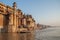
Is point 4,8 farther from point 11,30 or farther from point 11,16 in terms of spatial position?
point 11,30

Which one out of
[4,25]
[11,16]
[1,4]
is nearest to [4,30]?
[4,25]

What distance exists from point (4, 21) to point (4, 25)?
121 cm

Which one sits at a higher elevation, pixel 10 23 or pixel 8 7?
A: pixel 8 7

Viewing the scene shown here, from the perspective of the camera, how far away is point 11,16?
3712 cm

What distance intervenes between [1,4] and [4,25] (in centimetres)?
583

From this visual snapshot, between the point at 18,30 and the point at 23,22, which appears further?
the point at 23,22

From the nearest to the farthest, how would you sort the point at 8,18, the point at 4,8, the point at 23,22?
the point at 8,18
the point at 4,8
the point at 23,22

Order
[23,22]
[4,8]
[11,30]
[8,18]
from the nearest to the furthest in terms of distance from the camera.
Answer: [11,30]
[8,18]
[4,8]
[23,22]

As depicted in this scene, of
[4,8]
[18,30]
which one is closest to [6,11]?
[4,8]

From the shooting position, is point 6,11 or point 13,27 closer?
point 13,27

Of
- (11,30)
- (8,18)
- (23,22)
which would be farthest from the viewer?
(23,22)

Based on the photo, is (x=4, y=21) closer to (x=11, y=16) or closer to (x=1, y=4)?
(x=11, y=16)

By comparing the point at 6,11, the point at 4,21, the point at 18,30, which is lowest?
the point at 18,30

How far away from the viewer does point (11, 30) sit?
35.2 metres
